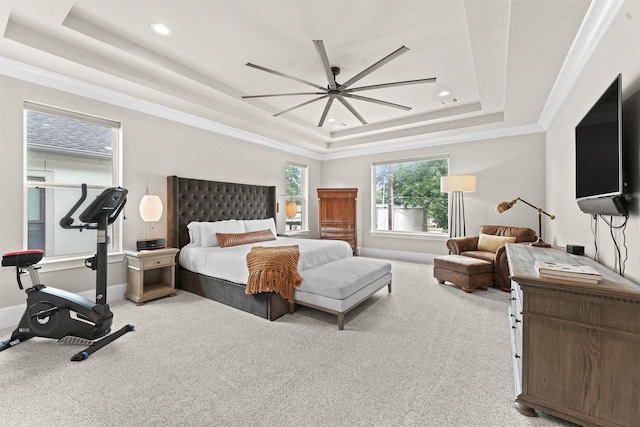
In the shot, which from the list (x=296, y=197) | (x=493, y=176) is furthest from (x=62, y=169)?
(x=493, y=176)

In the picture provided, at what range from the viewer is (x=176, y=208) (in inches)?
159

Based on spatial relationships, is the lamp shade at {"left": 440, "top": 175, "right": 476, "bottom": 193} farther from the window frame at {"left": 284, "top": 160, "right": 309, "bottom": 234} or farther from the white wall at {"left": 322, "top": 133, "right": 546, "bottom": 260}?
the window frame at {"left": 284, "top": 160, "right": 309, "bottom": 234}

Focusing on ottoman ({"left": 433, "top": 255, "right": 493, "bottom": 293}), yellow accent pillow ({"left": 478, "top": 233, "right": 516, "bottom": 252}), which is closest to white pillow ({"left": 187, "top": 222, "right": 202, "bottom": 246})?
ottoman ({"left": 433, "top": 255, "right": 493, "bottom": 293})

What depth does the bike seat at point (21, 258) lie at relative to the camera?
7.55 ft

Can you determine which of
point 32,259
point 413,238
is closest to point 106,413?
point 32,259

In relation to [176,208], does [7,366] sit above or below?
below

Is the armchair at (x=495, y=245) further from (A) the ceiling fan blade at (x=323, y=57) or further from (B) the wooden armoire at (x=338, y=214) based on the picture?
(A) the ceiling fan blade at (x=323, y=57)

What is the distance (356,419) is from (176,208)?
3.62 meters

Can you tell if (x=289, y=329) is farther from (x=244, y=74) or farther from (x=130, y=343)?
(x=244, y=74)

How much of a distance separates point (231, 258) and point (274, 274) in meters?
0.70

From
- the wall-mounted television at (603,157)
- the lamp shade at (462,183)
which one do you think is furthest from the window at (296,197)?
the wall-mounted television at (603,157)

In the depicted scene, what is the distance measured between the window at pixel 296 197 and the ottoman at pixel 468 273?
10.9 feet

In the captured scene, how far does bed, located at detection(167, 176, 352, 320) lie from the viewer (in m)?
3.14

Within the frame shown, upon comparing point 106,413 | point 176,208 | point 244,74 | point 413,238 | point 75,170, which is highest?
point 244,74
